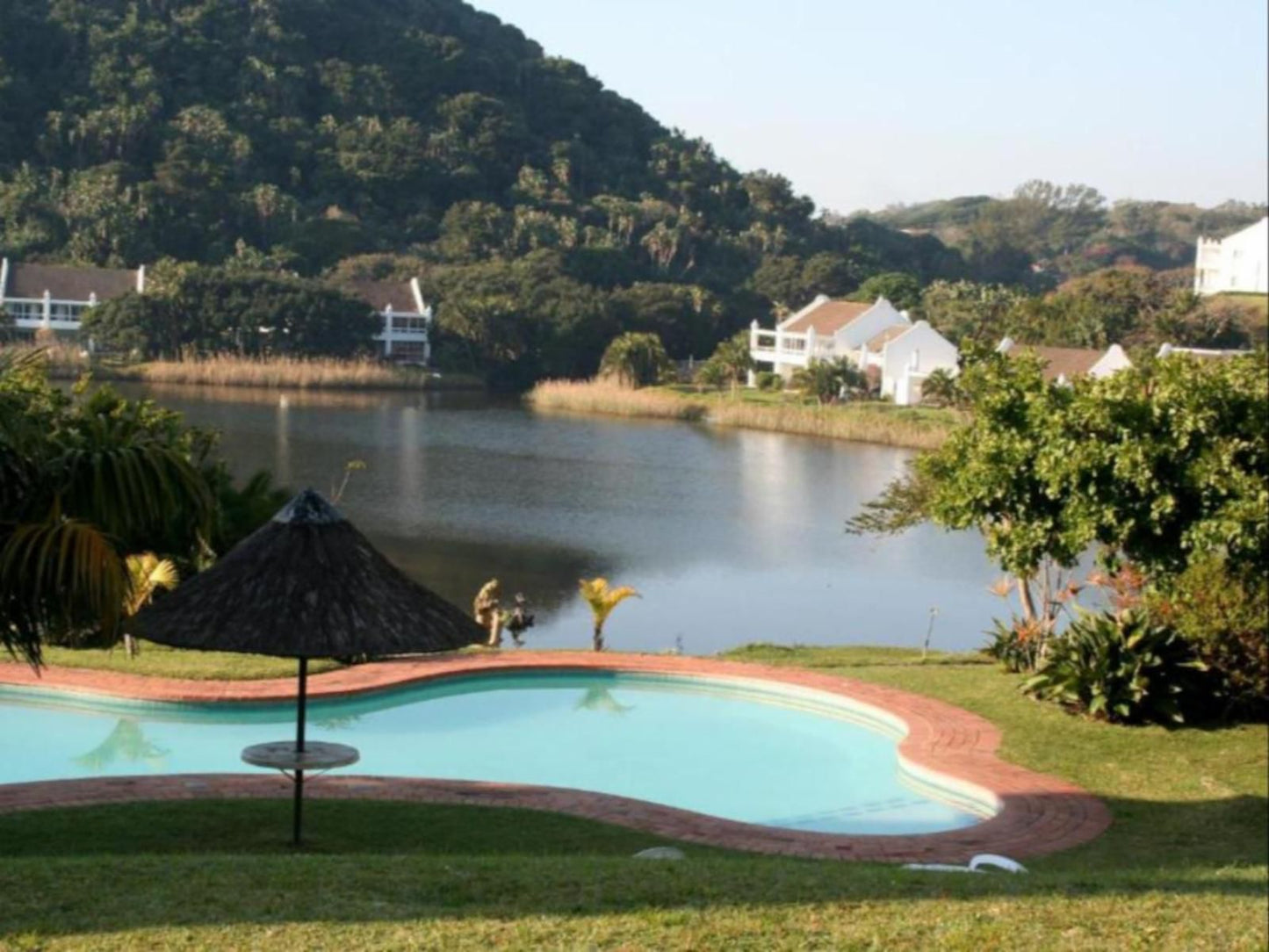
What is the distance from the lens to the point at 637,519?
31.5m

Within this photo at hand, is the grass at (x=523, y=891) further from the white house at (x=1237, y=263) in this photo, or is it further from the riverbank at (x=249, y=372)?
the white house at (x=1237, y=263)

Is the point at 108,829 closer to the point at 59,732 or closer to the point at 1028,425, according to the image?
the point at 59,732

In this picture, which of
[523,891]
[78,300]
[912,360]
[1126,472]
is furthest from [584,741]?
[78,300]

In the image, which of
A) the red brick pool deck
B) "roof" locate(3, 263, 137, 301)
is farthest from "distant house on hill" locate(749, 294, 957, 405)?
the red brick pool deck

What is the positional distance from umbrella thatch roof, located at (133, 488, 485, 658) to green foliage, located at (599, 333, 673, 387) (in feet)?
164

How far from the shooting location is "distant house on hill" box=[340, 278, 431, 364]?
2512 inches

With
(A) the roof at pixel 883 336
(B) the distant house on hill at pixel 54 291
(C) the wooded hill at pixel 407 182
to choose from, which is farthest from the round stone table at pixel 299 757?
(C) the wooded hill at pixel 407 182

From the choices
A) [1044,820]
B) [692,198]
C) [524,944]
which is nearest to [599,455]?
[1044,820]

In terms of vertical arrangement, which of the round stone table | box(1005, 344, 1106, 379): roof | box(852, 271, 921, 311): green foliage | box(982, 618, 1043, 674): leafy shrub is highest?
box(852, 271, 921, 311): green foliage

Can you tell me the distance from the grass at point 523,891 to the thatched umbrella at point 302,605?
33.5 inches

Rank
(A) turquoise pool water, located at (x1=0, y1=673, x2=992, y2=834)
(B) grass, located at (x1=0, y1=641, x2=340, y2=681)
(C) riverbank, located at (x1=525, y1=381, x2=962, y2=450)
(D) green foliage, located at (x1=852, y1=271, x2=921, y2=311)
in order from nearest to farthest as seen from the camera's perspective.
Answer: (A) turquoise pool water, located at (x1=0, y1=673, x2=992, y2=834)
(B) grass, located at (x1=0, y1=641, x2=340, y2=681)
(C) riverbank, located at (x1=525, y1=381, x2=962, y2=450)
(D) green foliage, located at (x1=852, y1=271, x2=921, y2=311)

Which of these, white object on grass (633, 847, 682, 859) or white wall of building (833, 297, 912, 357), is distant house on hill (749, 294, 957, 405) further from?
white object on grass (633, 847, 682, 859)

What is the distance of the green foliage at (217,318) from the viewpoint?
55.6 m

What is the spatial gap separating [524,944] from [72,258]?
207 ft
